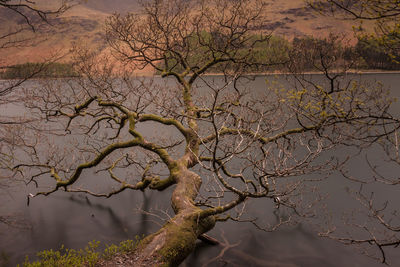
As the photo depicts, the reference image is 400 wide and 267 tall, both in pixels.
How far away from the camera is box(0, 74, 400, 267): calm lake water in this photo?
14883 mm

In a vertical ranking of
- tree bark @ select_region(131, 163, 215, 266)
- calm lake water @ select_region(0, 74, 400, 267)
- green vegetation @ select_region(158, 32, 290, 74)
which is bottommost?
calm lake water @ select_region(0, 74, 400, 267)

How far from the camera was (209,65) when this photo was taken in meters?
17.0

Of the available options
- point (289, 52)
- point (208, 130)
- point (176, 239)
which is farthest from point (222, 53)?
point (176, 239)

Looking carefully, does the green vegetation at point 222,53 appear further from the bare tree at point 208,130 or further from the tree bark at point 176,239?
the tree bark at point 176,239

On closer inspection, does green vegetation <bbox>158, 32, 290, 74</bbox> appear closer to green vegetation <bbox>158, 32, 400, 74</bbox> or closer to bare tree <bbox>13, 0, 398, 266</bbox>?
green vegetation <bbox>158, 32, 400, 74</bbox>

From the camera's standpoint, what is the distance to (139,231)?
17812mm

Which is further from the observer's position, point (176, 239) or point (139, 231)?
point (139, 231)

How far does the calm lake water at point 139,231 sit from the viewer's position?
14.9 metres

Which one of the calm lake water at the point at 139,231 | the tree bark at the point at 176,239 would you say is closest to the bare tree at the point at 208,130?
the tree bark at the point at 176,239

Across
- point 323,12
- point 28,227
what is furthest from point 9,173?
point 323,12

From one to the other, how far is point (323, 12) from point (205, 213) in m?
7.45

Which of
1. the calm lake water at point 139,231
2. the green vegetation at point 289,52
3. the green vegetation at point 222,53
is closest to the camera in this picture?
the green vegetation at point 289,52

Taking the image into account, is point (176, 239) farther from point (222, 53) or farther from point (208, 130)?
point (222, 53)

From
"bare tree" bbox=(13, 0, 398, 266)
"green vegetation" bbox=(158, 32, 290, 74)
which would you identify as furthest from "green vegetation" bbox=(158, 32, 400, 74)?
"bare tree" bbox=(13, 0, 398, 266)
